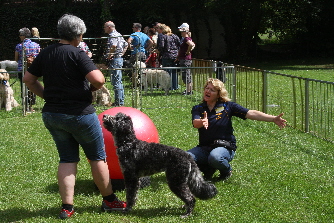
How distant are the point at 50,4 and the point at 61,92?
27.6m

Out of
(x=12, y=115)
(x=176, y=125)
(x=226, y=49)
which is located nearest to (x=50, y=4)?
(x=226, y=49)

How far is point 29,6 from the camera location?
30.6m

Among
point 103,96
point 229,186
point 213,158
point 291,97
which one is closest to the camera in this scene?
point 213,158

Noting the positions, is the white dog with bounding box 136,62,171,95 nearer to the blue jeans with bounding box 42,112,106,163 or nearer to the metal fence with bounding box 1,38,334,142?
the metal fence with bounding box 1,38,334,142

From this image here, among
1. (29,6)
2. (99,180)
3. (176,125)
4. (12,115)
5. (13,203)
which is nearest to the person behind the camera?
(99,180)

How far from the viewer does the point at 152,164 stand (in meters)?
5.67

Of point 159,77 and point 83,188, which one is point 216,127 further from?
point 159,77

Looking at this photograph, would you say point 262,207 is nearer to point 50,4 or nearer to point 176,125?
point 176,125

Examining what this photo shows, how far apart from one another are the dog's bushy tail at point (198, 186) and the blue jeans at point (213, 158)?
36.8 inches

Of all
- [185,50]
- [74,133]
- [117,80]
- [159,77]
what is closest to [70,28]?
[74,133]

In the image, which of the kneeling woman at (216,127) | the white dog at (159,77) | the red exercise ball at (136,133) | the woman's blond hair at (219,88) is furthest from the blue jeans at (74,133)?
the white dog at (159,77)

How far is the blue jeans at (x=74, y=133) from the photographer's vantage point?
17.1 feet

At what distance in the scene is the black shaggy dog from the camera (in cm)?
555

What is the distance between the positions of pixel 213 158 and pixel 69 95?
7.23 ft
